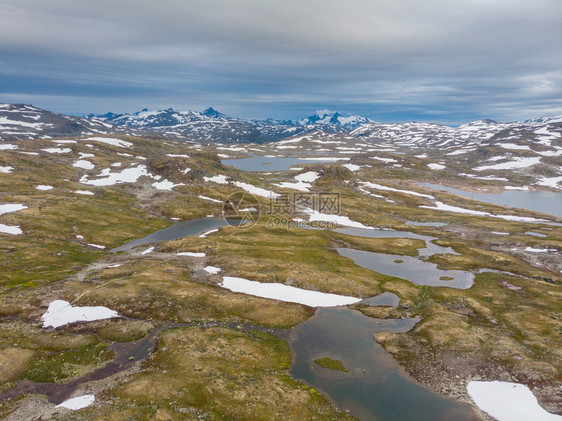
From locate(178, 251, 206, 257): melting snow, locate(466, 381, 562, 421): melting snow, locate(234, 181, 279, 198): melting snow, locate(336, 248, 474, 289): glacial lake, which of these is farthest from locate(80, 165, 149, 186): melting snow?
locate(466, 381, 562, 421): melting snow

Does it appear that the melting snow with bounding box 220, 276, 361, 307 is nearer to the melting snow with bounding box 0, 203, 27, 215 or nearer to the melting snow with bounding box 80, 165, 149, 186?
the melting snow with bounding box 0, 203, 27, 215

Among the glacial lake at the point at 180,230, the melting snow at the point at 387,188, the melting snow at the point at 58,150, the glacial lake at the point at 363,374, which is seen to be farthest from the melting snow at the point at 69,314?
the melting snow at the point at 58,150

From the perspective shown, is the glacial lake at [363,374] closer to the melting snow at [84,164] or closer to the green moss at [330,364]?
the green moss at [330,364]

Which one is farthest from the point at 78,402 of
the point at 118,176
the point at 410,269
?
the point at 118,176

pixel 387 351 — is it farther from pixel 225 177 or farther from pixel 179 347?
pixel 225 177

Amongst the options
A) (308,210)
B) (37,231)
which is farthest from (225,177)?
(37,231)
